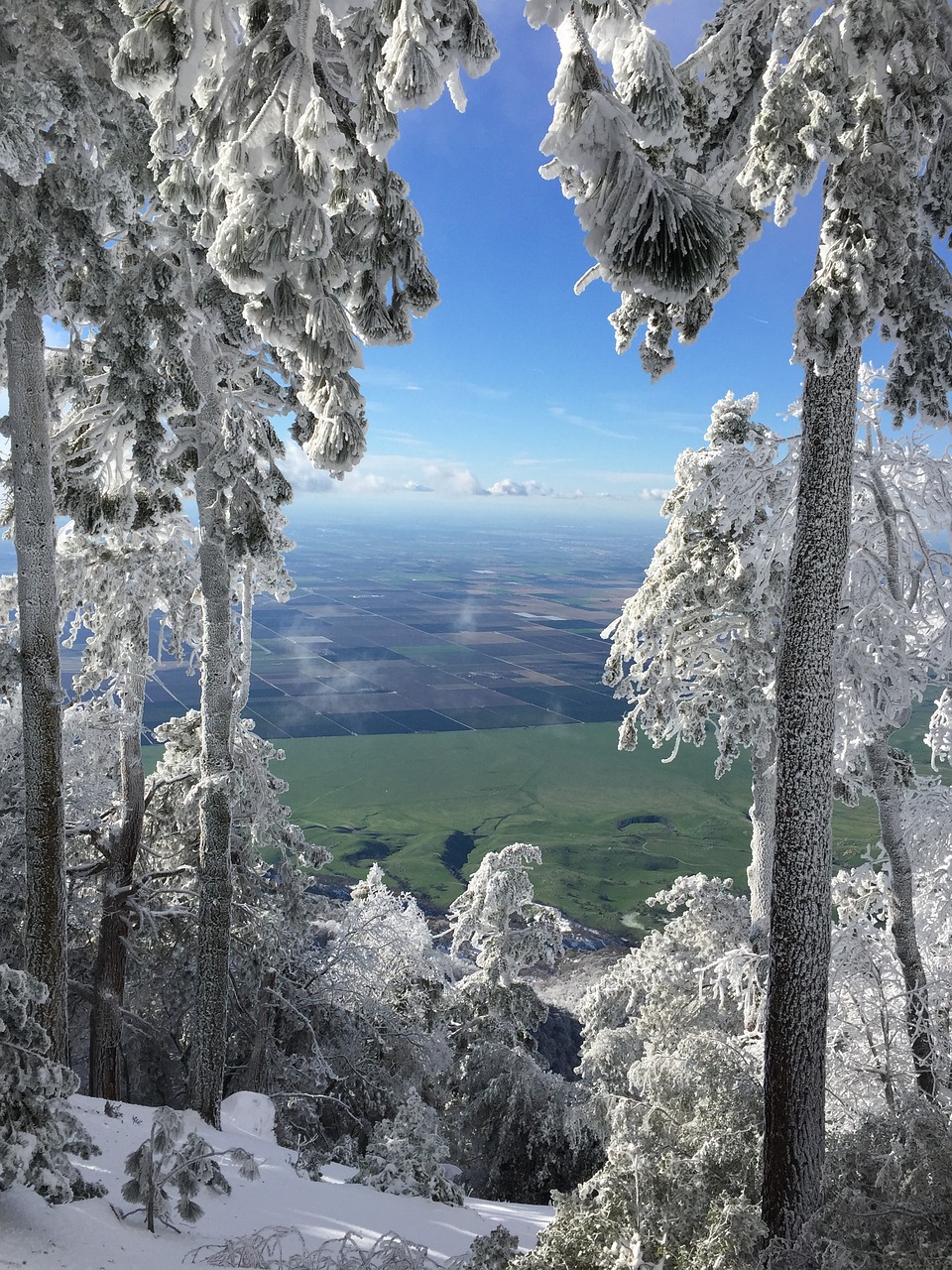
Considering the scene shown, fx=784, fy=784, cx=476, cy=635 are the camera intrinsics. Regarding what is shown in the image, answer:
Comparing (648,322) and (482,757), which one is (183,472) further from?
(482,757)

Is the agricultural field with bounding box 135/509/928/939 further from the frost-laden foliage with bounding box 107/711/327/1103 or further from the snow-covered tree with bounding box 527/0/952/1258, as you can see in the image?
the snow-covered tree with bounding box 527/0/952/1258

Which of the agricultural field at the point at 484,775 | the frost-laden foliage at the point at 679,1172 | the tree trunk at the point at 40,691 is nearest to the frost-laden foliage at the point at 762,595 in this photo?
the frost-laden foliage at the point at 679,1172

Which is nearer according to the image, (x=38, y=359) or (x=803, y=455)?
(x=803, y=455)

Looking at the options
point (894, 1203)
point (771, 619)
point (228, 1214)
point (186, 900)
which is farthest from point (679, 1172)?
point (186, 900)

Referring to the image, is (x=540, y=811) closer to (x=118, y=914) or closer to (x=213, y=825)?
(x=118, y=914)

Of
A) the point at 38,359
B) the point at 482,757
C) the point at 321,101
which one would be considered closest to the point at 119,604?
the point at 38,359

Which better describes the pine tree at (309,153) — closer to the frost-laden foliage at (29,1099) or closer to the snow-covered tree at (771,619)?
the frost-laden foliage at (29,1099)

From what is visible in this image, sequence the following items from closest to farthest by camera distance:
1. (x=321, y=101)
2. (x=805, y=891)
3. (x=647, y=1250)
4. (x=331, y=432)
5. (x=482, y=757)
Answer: (x=321, y=101) → (x=331, y=432) → (x=647, y=1250) → (x=805, y=891) → (x=482, y=757)
